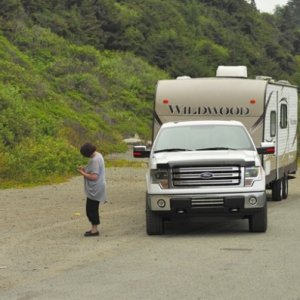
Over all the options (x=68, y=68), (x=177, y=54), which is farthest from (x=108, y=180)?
(x=177, y=54)

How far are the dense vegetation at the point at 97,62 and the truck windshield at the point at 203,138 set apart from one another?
11127 millimetres

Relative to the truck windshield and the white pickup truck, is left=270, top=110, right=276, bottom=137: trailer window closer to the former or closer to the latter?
the truck windshield

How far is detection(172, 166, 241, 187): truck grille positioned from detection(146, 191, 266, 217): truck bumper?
10.4 inches

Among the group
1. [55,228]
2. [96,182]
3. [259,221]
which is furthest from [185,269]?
[55,228]

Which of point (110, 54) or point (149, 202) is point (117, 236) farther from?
point (110, 54)

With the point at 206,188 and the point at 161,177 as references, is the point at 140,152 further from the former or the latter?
the point at 206,188

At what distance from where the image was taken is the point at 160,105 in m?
18.7

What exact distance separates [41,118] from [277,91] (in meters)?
17.5

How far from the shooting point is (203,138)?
48.1 feet

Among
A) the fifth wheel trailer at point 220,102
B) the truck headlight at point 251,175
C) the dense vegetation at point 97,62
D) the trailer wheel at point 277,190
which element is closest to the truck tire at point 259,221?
the truck headlight at point 251,175

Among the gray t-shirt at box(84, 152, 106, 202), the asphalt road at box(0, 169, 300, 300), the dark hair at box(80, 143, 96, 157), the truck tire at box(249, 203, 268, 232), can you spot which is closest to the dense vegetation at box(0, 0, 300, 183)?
the gray t-shirt at box(84, 152, 106, 202)

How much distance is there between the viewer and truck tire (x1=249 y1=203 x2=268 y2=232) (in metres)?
13.5

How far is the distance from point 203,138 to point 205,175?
4.96 ft

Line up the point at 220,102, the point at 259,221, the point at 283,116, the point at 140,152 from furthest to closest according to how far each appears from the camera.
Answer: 1. the point at 283,116
2. the point at 220,102
3. the point at 140,152
4. the point at 259,221
